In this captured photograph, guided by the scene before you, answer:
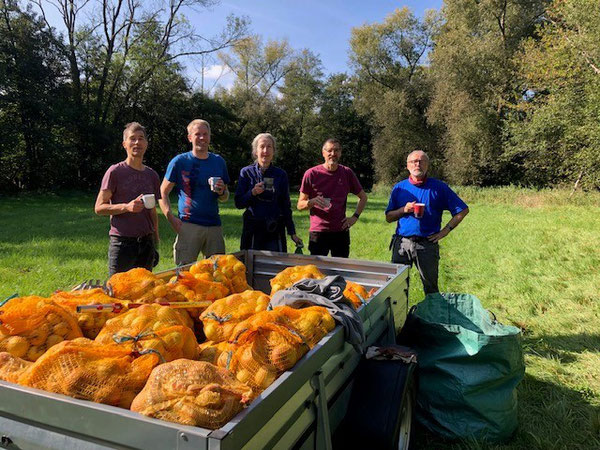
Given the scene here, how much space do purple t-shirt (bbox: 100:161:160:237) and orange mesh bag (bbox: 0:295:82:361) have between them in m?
1.94

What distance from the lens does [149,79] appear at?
99.1 feet

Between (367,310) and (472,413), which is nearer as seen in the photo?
(367,310)

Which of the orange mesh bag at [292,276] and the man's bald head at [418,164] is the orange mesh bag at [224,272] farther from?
the man's bald head at [418,164]

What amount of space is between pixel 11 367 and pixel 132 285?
1.00m

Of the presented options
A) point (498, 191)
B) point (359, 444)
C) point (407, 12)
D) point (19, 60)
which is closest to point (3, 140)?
point (19, 60)

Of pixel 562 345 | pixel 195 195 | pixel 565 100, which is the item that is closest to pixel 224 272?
pixel 195 195

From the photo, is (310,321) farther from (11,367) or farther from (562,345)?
(562,345)

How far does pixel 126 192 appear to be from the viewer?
3.96 metres

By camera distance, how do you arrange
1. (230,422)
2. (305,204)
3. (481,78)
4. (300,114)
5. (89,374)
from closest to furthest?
(230,422) < (89,374) < (305,204) < (481,78) < (300,114)

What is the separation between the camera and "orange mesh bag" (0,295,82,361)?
6.21 feet

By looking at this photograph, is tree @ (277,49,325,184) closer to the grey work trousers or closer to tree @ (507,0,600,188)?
tree @ (507,0,600,188)

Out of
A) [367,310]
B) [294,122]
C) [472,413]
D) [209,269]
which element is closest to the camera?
[367,310]

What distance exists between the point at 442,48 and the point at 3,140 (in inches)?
1097

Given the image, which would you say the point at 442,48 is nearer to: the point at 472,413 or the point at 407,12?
the point at 407,12
